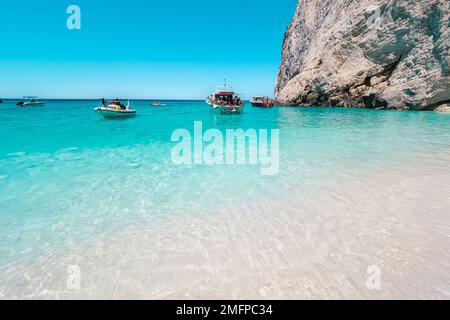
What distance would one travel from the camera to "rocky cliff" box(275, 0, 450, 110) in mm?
34531

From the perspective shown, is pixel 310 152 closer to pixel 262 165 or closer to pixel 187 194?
pixel 262 165

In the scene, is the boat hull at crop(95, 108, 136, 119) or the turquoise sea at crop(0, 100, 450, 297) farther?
the boat hull at crop(95, 108, 136, 119)

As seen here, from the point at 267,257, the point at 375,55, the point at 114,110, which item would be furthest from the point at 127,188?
the point at 375,55

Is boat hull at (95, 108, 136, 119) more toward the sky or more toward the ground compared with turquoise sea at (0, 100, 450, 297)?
more toward the sky

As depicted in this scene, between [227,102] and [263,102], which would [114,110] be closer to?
[227,102]

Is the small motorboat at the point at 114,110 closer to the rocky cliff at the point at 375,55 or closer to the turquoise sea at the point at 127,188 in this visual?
the turquoise sea at the point at 127,188

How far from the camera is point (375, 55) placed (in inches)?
1666

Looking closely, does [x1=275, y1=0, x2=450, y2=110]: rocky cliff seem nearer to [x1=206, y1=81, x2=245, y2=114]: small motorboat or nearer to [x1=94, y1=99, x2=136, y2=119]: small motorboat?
[x1=206, y1=81, x2=245, y2=114]: small motorboat

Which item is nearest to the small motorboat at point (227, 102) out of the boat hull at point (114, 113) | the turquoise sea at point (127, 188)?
the boat hull at point (114, 113)

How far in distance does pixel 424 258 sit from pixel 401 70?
4563 cm

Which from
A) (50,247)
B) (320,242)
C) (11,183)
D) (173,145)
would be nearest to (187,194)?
(50,247)

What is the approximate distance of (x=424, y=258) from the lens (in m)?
3.51

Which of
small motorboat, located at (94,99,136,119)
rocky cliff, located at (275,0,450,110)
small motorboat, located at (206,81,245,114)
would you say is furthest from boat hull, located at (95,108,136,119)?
rocky cliff, located at (275,0,450,110)
